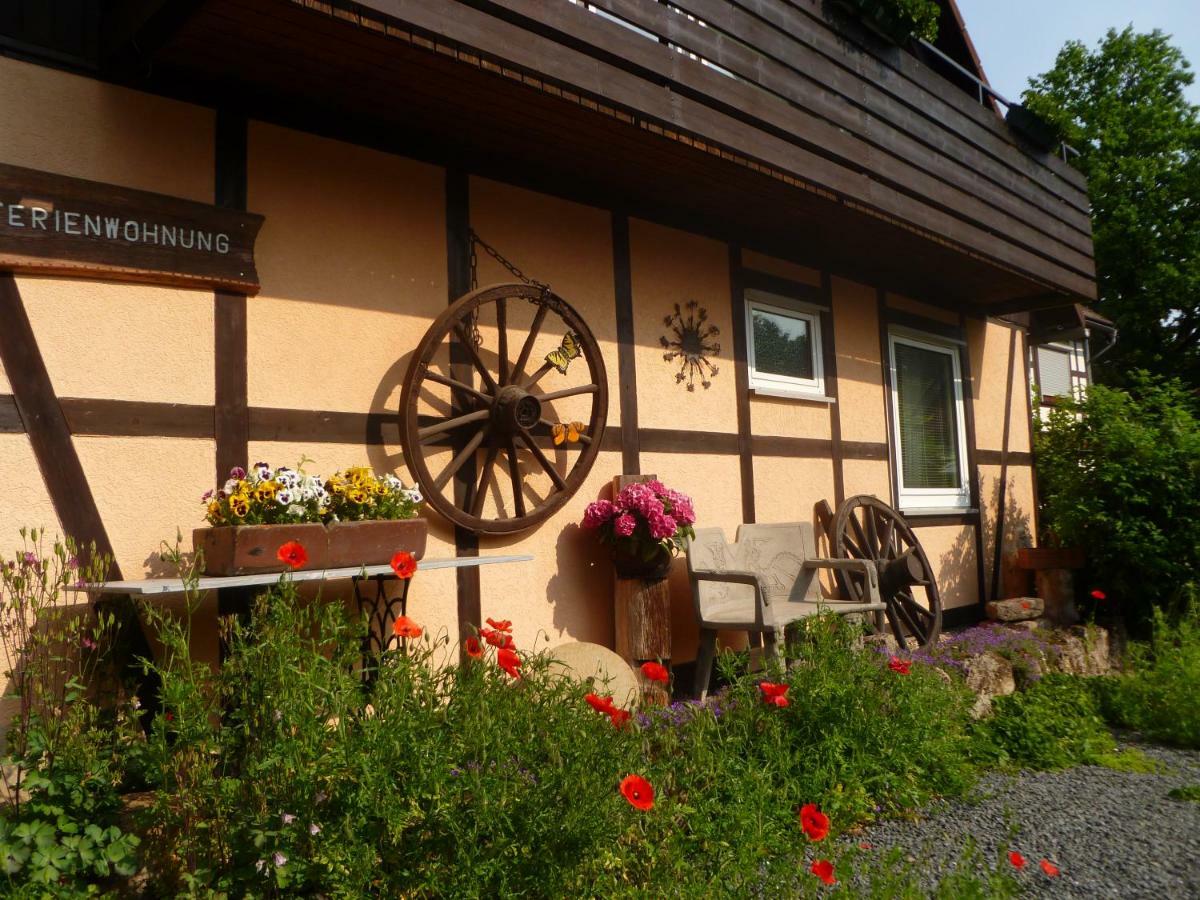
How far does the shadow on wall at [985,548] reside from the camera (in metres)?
6.68

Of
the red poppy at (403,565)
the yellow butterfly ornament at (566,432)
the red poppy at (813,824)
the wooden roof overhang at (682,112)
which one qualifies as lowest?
the red poppy at (813,824)

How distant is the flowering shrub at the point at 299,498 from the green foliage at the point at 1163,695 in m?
3.88

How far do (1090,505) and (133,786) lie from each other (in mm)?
6484

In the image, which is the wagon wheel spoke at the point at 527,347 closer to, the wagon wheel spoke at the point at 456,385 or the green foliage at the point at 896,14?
the wagon wheel spoke at the point at 456,385

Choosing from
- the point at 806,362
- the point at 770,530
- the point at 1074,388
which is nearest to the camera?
the point at 770,530

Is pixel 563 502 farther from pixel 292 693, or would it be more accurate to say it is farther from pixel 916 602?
pixel 916 602

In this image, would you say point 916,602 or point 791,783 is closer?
point 791,783

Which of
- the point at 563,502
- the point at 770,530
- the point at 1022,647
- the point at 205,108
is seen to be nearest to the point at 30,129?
the point at 205,108

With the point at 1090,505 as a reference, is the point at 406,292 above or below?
above

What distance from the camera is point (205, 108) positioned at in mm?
3346

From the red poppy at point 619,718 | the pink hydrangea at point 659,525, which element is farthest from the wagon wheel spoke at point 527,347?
the red poppy at point 619,718

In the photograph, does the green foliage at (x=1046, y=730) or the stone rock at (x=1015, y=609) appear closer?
the green foliage at (x=1046, y=730)

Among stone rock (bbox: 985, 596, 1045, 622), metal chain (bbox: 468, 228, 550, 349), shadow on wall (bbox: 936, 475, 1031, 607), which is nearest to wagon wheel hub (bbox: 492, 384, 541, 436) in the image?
metal chain (bbox: 468, 228, 550, 349)

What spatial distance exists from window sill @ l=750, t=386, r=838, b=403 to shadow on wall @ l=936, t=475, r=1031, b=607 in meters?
1.81
